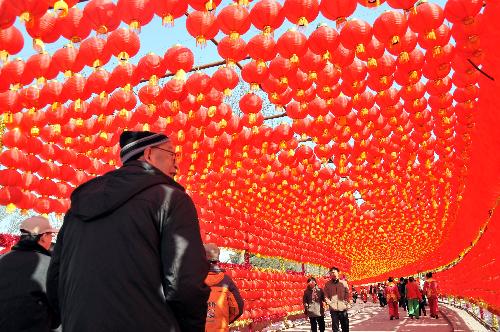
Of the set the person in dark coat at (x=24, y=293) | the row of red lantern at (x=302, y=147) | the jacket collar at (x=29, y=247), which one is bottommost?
the person in dark coat at (x=24, y=293)

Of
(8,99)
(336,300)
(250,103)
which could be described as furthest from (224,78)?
(336,300)

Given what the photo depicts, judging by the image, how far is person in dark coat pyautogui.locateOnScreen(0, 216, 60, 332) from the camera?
3254 millimetres

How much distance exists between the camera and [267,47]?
6441 mm

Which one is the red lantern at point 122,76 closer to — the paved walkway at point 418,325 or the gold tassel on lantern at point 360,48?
the gold tassel on lantern at point 360,48

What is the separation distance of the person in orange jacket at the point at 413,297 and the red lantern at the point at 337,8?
1700 cm

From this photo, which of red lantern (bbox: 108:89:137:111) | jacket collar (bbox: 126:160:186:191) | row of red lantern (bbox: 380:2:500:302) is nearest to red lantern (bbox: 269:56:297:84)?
red lantern (bbox: 108:89:137:111)

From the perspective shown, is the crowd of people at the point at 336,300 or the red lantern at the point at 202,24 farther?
the crowd of people at the point at 336,300

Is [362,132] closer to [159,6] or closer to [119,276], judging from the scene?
[159,6]

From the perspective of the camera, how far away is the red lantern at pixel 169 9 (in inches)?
222

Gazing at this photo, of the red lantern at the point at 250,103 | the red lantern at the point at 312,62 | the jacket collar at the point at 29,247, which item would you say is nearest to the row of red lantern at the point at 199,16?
the red lantern at the point at 312,62

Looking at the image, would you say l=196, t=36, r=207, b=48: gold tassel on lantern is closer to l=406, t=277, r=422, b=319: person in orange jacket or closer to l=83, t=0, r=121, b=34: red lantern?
l=83, t=0, r=121, b=34: red lantern

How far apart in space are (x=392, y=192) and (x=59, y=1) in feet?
50.1

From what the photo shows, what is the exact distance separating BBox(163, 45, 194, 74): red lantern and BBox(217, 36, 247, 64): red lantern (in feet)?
2.73

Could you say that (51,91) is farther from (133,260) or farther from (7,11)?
(133,260)
